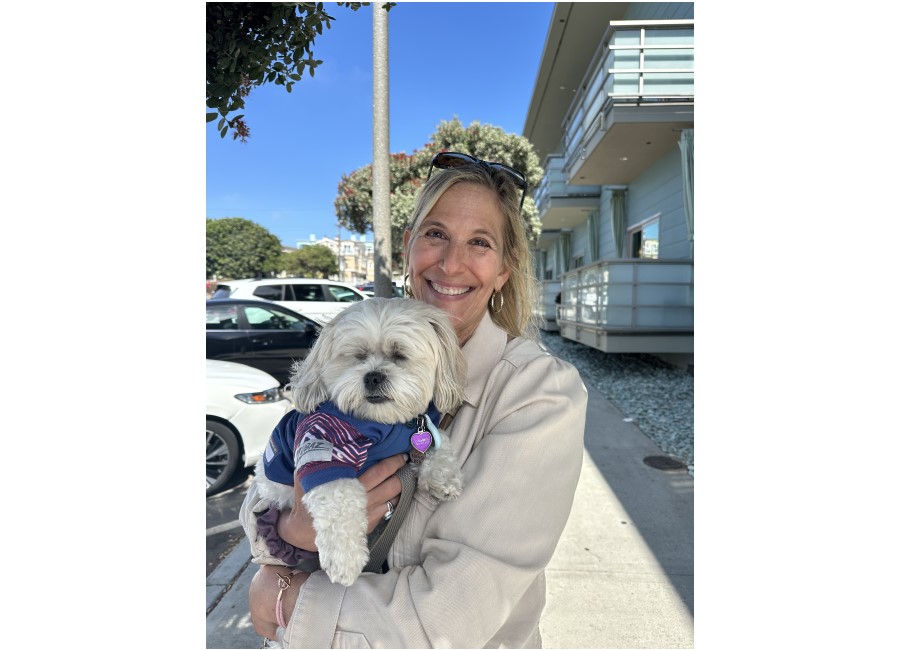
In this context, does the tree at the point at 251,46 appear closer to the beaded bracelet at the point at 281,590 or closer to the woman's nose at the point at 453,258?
the woman's nose at the point at 453,258

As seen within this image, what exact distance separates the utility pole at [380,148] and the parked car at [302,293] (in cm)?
696

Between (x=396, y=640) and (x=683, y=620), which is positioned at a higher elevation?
(x=396, y=640)

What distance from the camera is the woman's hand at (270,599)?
50.1 inches

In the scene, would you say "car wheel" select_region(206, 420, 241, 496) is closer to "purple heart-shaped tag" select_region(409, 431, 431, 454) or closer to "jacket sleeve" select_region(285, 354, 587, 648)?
"purple heart-shaped tag" select_region(409, 431, 431, 454)

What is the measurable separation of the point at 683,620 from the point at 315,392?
8.26ft

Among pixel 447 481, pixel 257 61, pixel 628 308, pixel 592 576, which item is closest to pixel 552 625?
pixel 592 576

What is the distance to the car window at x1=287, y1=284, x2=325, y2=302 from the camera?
41.2 feet

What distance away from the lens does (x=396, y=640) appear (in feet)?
3.60

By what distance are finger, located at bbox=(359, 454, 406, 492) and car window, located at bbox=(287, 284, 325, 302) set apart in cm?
1156

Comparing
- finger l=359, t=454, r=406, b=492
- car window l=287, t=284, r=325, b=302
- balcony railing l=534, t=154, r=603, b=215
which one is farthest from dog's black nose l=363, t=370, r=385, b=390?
balcony railing l=534, t=154, r=603, b=215
